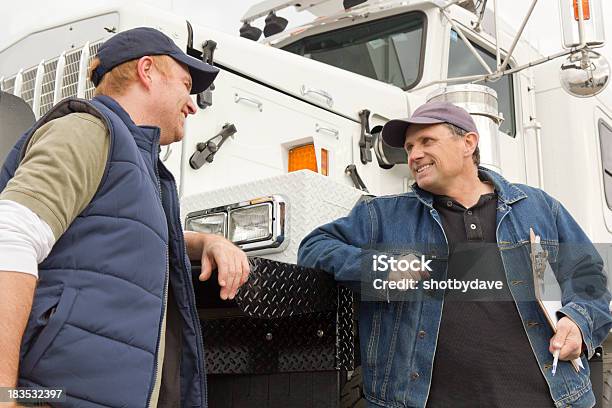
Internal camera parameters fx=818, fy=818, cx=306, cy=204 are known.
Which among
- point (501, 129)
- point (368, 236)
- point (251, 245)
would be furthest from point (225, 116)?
point (501, 129)

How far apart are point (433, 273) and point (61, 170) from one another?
1.18m

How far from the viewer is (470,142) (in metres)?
2.79

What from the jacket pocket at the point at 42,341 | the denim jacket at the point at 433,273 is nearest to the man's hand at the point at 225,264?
the denim jacket at the point at 433,273

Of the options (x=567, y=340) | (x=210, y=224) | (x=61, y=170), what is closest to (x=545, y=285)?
(x=567, y=340)

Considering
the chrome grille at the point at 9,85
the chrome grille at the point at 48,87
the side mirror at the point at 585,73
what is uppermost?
the side mirror at the point at 585,73

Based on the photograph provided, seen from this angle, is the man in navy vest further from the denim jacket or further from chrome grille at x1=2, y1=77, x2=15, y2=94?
chrome grille at x1=2, y1=77, x2=15, y2=94

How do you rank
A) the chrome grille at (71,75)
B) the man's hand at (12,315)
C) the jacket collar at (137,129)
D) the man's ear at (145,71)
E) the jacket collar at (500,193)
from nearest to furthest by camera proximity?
the man's hand at (12,315), the jacket collar at (137,129), the man's ear at (145,71), the jacket collar at (500,193), the chrome grille at (71,75)

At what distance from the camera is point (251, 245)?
2795mm

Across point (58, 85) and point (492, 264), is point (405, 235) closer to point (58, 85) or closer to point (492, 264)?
point (492, 264)

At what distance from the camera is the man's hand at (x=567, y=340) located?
2303 millimetres

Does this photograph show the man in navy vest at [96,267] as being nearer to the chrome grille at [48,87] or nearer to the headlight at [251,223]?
the headlight at [251,223]

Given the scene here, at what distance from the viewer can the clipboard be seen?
7.72 ft

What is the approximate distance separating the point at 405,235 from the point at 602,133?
401cm

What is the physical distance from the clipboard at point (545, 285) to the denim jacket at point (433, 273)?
0.06ft
